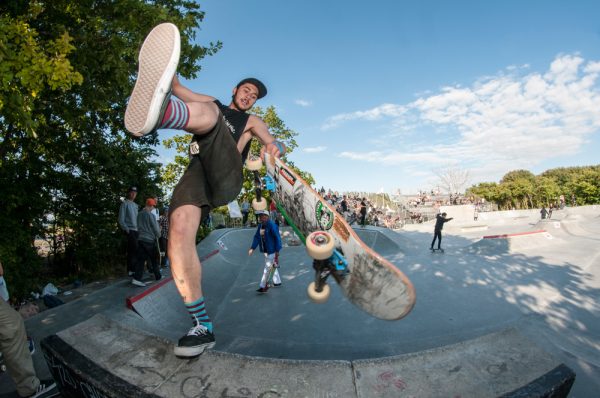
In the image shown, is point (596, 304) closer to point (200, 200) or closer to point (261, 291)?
point (261, 291)

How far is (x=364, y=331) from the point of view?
4.11 m

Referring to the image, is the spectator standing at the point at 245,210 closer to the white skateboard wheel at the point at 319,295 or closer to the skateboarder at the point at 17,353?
the skateboarder at the point at 17,353

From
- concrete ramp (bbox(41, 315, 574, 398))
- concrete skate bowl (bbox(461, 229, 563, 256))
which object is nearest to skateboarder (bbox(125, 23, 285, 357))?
concrete ramp (bbox(41, 315, 574, 398))

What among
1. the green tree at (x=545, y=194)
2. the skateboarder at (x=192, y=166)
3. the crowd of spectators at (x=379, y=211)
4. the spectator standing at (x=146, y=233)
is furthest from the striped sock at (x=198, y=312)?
the green tree at (x=545, y=194)

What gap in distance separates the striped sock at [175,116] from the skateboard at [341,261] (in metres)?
1.02

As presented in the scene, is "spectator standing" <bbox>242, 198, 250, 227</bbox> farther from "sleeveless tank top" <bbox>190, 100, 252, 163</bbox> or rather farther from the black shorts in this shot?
the black shorts

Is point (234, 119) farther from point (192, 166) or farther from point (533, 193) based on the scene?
point (533, 193)

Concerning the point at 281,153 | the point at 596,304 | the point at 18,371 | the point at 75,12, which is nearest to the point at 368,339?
the point at 281,153

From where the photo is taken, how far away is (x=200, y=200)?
216 centimetres

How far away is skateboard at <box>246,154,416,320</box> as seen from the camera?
2.15 m

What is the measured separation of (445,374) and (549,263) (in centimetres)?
851

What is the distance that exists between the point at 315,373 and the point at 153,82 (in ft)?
6.71

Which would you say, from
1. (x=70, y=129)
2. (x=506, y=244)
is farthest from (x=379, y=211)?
(x=70, y=129)

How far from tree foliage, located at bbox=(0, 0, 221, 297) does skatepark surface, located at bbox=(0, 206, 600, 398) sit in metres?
2.88
